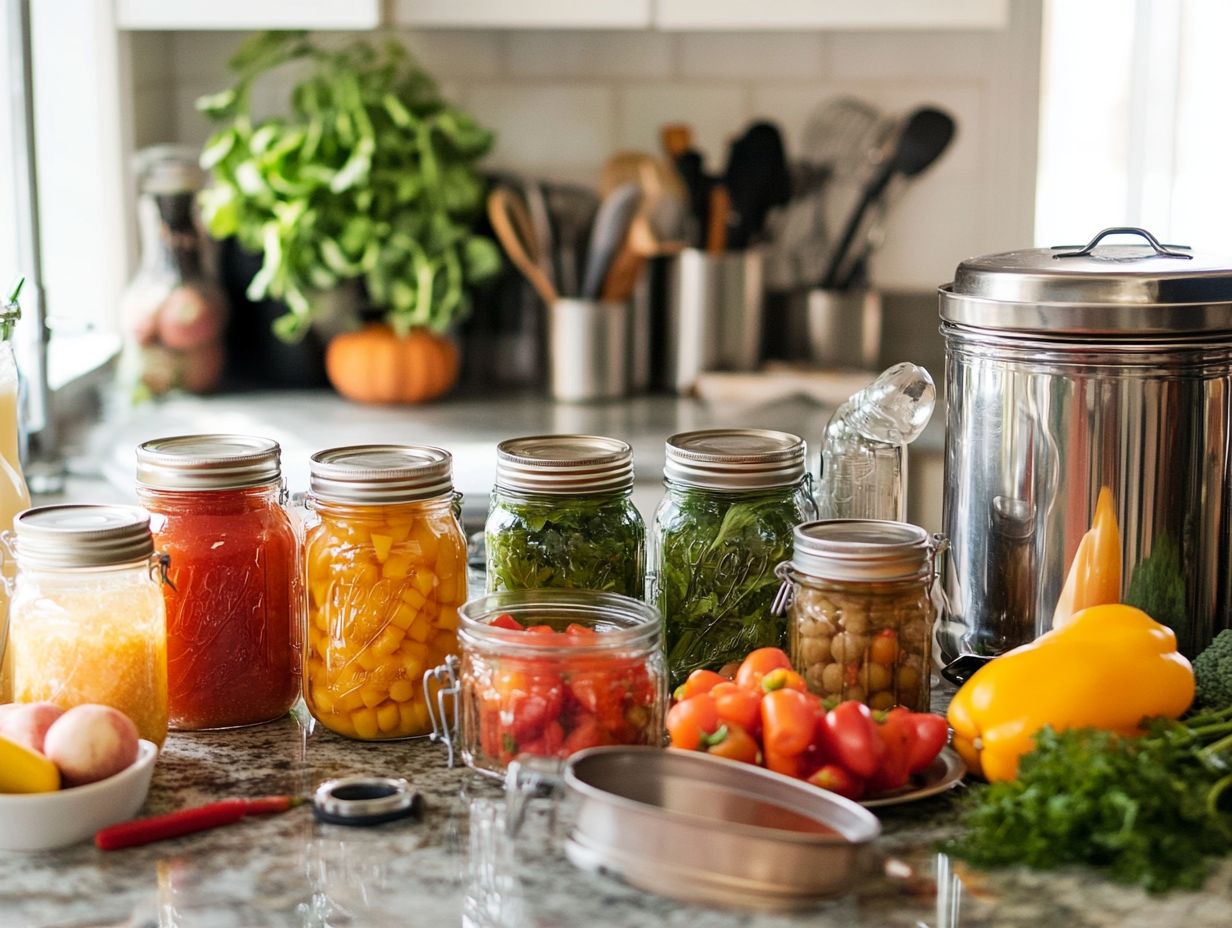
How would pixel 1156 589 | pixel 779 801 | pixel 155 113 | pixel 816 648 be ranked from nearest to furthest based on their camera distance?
pixel 779 801
pixel 816 648
pixel 1156 589
pixel 155 113

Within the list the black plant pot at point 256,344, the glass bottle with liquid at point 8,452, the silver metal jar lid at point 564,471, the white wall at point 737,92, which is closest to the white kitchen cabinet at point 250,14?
the white wall at point 737,92

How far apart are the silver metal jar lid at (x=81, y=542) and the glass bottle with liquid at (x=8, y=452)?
0.11m

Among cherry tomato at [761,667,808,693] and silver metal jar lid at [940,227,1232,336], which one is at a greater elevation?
silver metal jar lid at [940,227,1232,336]

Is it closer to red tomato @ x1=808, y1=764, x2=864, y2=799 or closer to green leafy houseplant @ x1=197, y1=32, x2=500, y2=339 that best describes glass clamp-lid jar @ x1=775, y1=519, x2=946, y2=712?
red tomato @ x1=808, y1=764, x2=864, y2=799

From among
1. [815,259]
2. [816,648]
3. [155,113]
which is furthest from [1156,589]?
[155,113]

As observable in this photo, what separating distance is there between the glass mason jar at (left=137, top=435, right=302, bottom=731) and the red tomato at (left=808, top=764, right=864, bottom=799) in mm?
430

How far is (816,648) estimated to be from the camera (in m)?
1.11

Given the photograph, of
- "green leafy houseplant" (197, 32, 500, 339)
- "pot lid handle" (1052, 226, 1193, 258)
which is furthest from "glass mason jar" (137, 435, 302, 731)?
"green leafy houseplant" (197, 32, 500, 339)

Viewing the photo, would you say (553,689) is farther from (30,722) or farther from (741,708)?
(30,722)

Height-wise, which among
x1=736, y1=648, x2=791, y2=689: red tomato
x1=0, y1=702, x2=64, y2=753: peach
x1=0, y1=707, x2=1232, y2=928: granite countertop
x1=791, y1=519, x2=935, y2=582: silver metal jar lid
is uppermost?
x1=791, y1=519, x2=935, y2=582: silver metal jar lid

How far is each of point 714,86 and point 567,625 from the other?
2.05 m

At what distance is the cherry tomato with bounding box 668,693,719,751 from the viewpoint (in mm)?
1031

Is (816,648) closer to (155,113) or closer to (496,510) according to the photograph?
(496,510)

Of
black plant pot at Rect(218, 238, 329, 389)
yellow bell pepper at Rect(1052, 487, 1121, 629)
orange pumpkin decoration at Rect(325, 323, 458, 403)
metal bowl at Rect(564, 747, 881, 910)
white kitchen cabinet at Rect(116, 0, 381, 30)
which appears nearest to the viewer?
metal bowl at Rect(564, 747, 881, 910)
